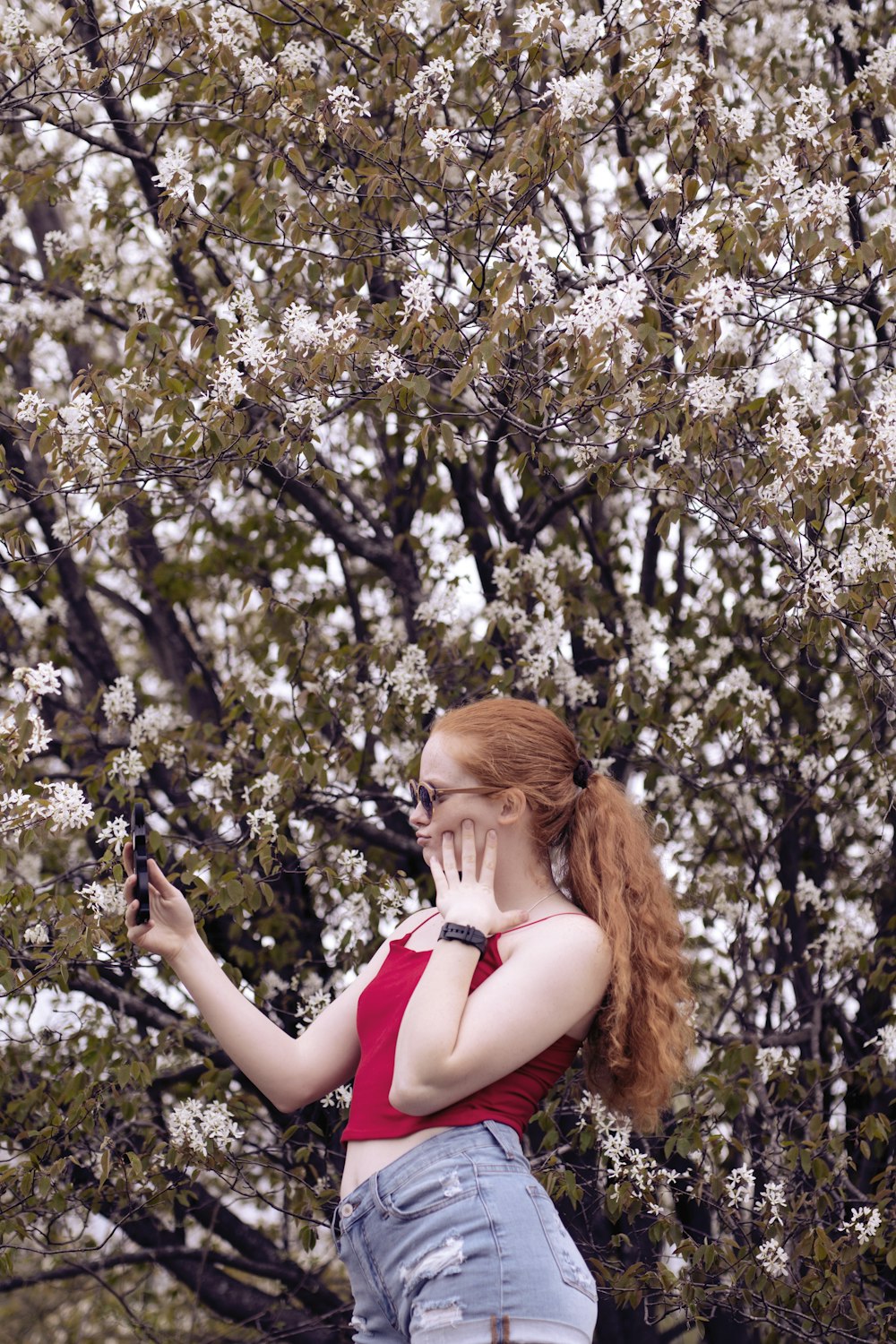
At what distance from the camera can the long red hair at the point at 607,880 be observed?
252cm

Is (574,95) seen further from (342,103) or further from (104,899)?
(104,899)

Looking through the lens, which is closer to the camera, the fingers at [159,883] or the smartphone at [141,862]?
the smartphone at [141,862]

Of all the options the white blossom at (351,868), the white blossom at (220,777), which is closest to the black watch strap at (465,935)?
the white blossom at (351,868)

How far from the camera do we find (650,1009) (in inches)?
99.6

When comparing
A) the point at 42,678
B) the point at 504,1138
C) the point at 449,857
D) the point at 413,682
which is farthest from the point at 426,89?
the point at 504,1138

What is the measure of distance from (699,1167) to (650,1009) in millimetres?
1874

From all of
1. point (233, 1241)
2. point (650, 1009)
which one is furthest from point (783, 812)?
point (650, 1009)

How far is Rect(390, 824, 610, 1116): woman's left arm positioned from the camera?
85.2 inches

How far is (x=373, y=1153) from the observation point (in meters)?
2.29

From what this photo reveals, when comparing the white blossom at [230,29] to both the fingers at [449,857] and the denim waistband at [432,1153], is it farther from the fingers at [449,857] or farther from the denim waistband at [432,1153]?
the denim waistband at [432,1153]

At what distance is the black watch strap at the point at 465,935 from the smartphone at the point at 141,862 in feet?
1.84

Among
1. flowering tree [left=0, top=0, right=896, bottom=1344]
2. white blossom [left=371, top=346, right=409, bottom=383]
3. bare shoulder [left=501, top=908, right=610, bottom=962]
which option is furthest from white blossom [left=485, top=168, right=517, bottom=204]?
bare shoulder [left=501, top=908, right=610, bottom=962]

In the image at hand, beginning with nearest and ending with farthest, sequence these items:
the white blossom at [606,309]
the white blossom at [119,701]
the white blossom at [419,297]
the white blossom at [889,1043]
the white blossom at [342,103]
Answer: the white blossom at [606,309], the white blossom at [419,297], the white blossom at [342,103], the white blossom at [889,1043], the white blossom at [119,701]

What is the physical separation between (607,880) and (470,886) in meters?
0.33
